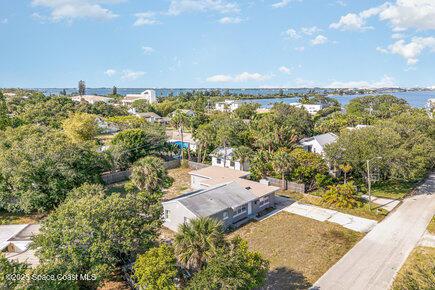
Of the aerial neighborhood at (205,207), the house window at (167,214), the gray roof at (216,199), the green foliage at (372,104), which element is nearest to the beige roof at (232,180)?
the aerial neighborhood at (205,207)

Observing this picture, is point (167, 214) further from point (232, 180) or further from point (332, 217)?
point (332, 217)

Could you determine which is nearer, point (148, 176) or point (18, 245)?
point (18, 245)

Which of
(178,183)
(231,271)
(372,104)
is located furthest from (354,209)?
(372,104)

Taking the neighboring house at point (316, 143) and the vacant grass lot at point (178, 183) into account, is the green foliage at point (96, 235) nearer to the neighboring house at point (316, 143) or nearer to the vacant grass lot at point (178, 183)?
the vacant grass lot at point (178, 183)

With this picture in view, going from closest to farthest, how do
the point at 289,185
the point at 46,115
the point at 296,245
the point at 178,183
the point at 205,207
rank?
1. the point at 296,245
2. the point at 205,207
3. the point at 289,185
4. the point at 178,183
5. the point at 46,115

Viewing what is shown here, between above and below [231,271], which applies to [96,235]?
above

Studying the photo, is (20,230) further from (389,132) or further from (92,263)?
(389,132)

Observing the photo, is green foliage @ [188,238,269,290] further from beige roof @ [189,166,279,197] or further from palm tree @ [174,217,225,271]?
beige roof @ [189,166,279,197]
